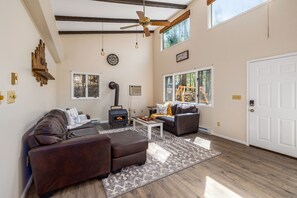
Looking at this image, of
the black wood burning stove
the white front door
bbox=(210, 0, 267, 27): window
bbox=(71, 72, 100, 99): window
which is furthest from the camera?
bbox=(71, 72, 100, 99): window

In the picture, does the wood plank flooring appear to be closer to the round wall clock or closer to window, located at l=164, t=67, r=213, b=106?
window, located at l=164, t=67, r=213, b=106

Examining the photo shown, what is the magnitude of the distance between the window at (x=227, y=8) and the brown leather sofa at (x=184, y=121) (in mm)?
2627

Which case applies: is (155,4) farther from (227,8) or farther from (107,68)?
(107,68)

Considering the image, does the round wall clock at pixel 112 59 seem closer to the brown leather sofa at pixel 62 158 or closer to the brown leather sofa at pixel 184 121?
the brown leather sofa at pixel 184 121

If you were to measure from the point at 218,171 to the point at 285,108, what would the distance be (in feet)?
6.21

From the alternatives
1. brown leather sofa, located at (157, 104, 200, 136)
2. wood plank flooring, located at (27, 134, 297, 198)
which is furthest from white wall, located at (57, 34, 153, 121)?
wood plank flooring, located at (27, 134, 297, 198)

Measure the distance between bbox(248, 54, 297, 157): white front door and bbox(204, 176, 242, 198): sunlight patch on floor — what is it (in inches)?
75.2

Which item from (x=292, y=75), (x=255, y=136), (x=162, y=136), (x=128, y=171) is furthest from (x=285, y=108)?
(x=128, y=171)

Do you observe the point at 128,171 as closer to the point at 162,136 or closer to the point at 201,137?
the point at 162,136

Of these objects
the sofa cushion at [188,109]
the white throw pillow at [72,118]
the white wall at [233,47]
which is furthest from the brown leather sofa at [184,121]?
the white throw pillow at [72,118]

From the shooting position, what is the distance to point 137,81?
707 cm

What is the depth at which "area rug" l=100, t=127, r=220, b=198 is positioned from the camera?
83.0 inches

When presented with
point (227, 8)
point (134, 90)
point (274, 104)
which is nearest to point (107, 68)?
point (134, 90)

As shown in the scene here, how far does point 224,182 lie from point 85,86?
223 inches
